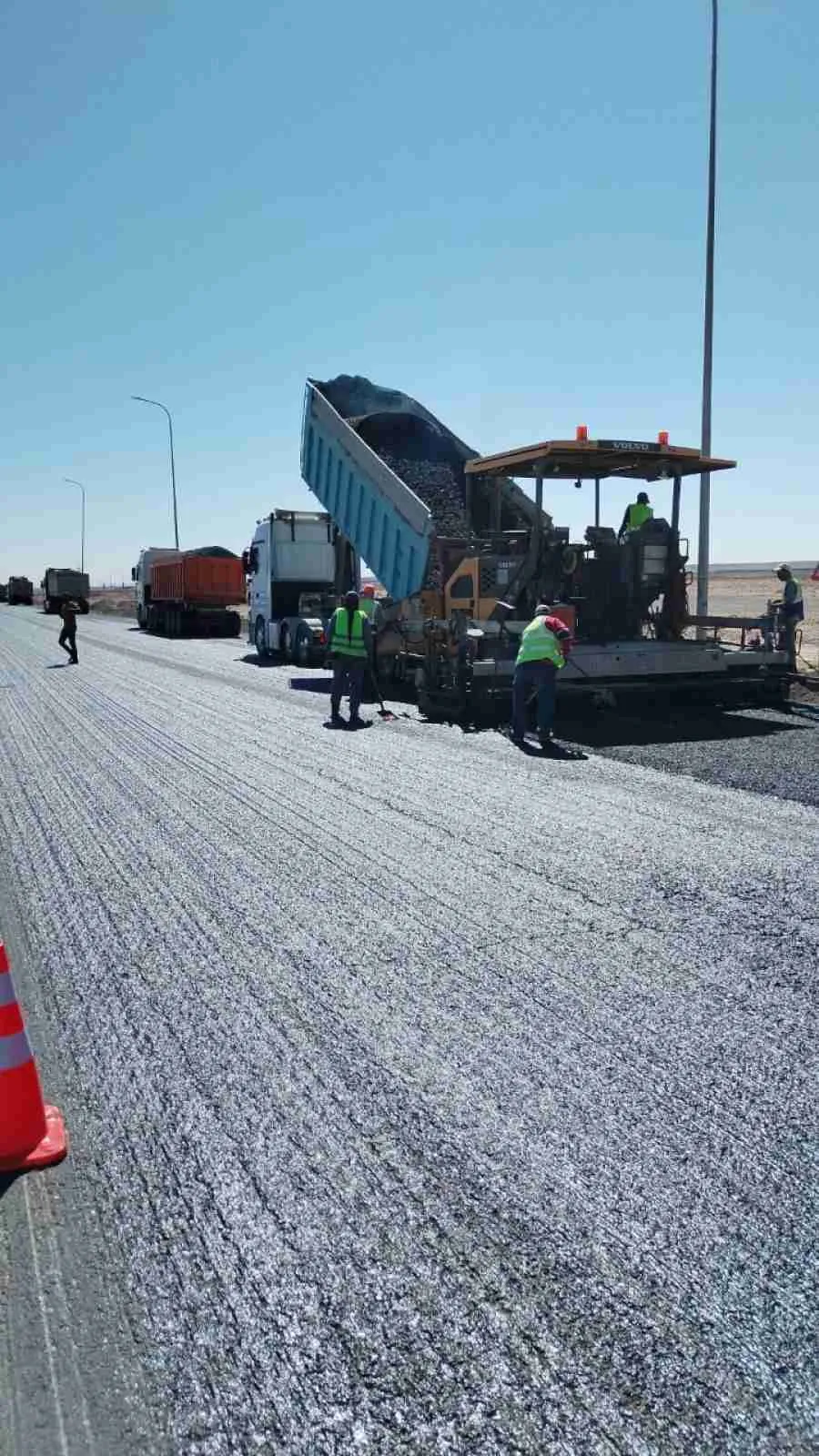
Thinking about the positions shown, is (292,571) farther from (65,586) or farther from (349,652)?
(65,586)

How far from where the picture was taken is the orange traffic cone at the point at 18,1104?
10.6ft

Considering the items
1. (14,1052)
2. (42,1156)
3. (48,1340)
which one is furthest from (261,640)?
(48,1340)

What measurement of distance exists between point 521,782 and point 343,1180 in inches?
232

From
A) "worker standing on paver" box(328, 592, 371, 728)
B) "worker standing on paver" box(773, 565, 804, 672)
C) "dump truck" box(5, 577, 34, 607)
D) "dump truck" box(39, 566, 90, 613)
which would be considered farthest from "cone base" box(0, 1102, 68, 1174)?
"dump truck" box(5, 577, 34, 607)

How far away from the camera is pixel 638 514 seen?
1245cm

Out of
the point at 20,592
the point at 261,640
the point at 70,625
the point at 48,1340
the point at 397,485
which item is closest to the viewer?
the point at 48,1340

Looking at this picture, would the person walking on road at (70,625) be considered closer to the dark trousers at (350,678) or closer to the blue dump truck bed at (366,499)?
the blue dump truck bed at (366,499)

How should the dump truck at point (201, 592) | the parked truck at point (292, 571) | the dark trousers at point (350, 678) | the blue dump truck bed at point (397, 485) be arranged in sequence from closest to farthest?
the dark trousers at point (350, 678), the blue dump truck bed at point (397, 485), the parked truck at point (292, 571), the dump truck at point (201, 592)

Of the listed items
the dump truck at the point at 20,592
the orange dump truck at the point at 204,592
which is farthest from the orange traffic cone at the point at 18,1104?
the dump truck at the point at 20,592

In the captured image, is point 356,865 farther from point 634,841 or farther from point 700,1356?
point 700,1356

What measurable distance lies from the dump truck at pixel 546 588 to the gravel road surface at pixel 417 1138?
4.84 metres

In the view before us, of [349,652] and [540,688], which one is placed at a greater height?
[349,652]

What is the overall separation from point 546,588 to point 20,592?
6651 centimetres

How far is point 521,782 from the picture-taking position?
883 centimetres
